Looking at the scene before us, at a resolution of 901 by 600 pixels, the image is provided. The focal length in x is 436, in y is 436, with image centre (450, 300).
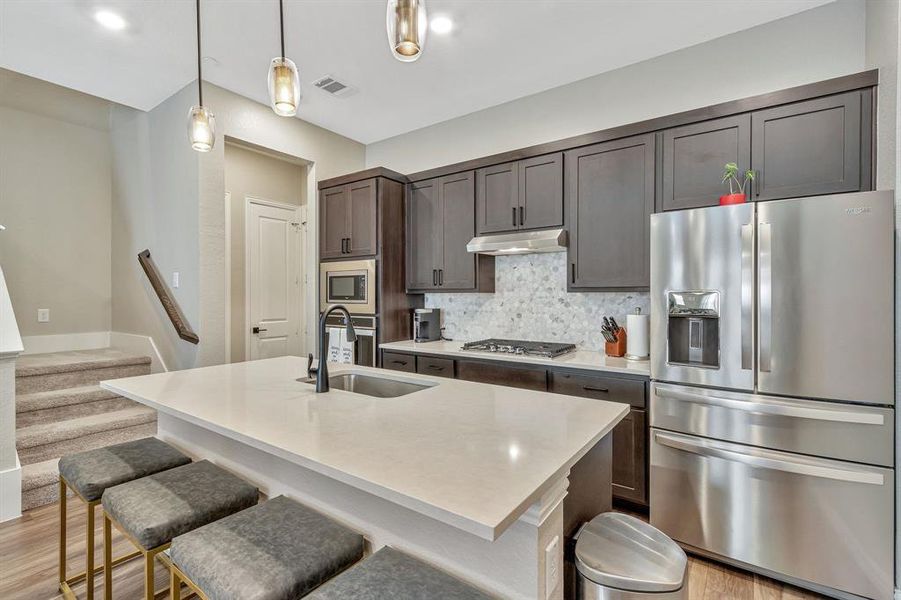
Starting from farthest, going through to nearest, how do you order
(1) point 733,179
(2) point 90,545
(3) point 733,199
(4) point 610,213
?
(4) point 610,213
(1) point 733,179
(3) point 733,199
(2) point 90,545

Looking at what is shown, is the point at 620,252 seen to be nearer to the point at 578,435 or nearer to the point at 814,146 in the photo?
the point at 814,146

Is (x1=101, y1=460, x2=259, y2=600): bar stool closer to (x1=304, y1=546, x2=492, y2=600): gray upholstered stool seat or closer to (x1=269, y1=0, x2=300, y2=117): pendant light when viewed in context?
(x1=304, y1=546, x2=492, y2=600): gray upholstered stool seat

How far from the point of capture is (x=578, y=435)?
4.28 ft

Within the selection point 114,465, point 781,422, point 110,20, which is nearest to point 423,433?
point 114,465

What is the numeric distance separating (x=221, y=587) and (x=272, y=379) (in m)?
1.15

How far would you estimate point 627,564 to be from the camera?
49.9 inches

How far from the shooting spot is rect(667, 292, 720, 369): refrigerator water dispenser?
225cm

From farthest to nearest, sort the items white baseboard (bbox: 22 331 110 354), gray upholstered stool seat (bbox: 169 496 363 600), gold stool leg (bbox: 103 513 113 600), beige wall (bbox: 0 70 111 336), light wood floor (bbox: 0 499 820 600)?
white baseboard (bbox: 22 331 110 354) → beige wall (bbox: 0 70 111 336) → light wood floor (bbox: 0 499 820 600) → gold stool leg (bbox: 103 513 113 600) → gray upholstered stool seat (bbox: 169 496 363 600)

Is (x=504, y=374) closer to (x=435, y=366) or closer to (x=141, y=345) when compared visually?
(x=435, y=366)

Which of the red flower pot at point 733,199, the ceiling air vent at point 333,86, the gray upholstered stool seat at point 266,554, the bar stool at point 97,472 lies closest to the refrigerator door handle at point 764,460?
the red flower pot at point 733,199

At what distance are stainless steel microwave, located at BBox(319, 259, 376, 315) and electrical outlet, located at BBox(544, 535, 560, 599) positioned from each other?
2.91 meters

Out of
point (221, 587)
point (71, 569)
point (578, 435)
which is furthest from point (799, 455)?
point (71, 569)

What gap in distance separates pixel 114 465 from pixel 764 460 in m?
2.92

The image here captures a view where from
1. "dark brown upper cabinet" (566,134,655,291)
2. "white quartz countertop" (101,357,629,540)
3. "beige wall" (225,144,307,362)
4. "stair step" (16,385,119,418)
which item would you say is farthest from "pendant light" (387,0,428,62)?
"beige wall" (225,144,307,362)
